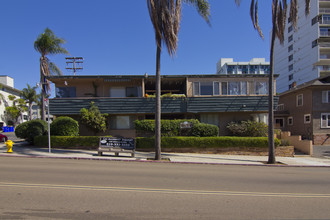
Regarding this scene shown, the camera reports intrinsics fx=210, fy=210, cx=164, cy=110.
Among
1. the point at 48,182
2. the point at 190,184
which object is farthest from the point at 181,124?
the point at 48,182

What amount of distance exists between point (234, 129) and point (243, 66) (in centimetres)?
8805

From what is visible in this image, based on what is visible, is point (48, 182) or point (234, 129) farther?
point (234, 129)

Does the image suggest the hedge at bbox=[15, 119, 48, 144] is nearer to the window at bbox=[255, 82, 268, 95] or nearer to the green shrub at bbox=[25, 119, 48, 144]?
the green shrub at bbox=[25, 119, 48, 144]

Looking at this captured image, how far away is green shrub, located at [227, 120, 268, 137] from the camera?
16672 millimetres

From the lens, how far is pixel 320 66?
45.3 meters

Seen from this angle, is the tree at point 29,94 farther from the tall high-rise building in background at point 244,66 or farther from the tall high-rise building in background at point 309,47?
the tall high-rise building in background at point 244,66

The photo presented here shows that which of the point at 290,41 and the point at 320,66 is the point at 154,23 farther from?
the point at 290,41

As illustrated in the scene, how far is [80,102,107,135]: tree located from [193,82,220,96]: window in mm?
8090

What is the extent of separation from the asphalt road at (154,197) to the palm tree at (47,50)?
1249cm

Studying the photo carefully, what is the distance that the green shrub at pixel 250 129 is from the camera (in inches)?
656

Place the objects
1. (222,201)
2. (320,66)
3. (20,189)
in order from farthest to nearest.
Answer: (320,66) → (20,189) → (222,201)

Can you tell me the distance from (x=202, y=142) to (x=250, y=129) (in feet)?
14.7

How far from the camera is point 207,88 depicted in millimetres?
18031

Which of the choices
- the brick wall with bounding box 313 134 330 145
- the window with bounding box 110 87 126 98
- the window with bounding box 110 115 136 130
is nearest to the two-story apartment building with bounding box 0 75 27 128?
the window with bounding box 110 87 126 98
